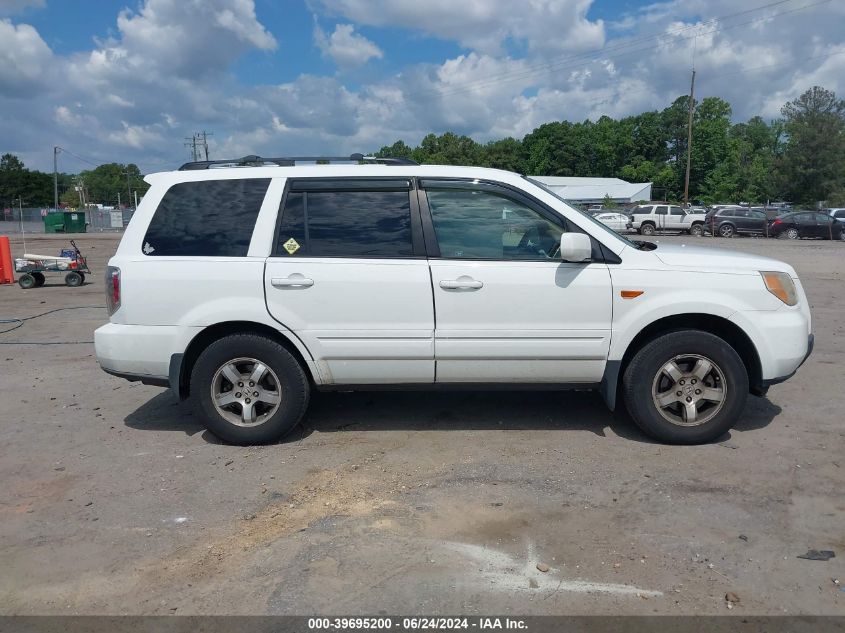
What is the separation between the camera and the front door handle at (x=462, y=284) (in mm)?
4848

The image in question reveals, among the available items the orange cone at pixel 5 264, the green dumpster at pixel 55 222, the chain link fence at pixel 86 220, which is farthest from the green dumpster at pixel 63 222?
the orange cone at pixel 5 264

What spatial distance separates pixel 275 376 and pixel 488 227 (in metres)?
1.82

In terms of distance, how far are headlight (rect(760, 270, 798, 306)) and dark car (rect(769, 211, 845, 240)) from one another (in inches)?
1305

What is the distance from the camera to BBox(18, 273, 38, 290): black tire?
15.9m

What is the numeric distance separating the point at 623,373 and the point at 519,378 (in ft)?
2.43

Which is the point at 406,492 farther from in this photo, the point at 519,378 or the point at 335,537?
the point at 519,378

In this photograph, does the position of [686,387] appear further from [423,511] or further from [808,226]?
[808,226]

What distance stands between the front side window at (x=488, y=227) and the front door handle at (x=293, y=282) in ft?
3.11

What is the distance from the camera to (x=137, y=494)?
4391mm

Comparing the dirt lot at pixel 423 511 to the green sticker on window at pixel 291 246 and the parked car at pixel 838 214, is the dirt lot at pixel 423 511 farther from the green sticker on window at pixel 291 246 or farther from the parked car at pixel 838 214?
the parked car at pixel 838 214

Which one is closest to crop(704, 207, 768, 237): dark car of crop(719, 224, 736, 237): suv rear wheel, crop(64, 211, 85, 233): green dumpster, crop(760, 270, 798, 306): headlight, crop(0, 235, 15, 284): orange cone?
crop(719, 224, 736, 237): suv rear wheel

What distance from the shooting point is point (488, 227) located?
5004 millimetres

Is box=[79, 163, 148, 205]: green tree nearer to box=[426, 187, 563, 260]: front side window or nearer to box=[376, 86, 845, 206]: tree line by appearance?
box=[376, 86, 845, 206]: tree line

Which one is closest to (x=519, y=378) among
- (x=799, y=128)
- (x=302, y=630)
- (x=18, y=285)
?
(x=302, y=630)
